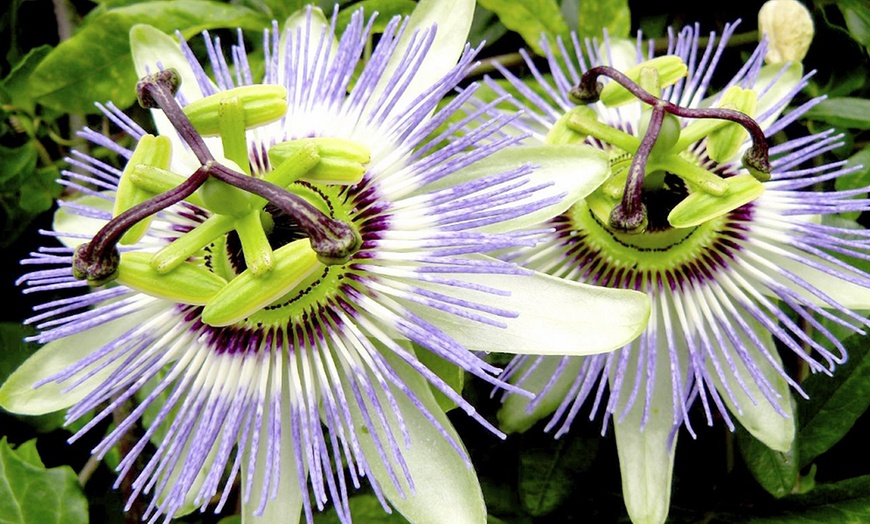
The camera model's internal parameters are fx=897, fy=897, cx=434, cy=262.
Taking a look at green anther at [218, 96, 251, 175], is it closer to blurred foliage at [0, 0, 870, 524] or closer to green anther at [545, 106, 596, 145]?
green anther at [545, 106, 596, 145]

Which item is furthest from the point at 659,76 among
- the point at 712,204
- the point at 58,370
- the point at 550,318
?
the point at 58,370

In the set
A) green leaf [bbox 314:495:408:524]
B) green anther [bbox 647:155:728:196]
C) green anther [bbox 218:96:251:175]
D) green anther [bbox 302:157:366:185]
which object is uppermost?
green anther [bbox 218:96:251:175]

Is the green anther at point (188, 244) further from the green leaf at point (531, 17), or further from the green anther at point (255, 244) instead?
the green leaf at point (531, 17)

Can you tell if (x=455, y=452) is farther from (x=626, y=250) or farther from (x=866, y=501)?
(x=866, y=501)

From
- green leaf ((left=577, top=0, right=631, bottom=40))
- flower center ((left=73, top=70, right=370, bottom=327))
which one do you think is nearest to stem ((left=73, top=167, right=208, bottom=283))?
flower center ((left=73, top=70, right=370, bottom=327))

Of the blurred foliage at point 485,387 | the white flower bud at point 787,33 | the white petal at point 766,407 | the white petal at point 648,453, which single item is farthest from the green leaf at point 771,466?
the white flower bud at point 787,33

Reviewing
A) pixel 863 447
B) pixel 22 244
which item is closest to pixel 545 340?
pixel 863 447

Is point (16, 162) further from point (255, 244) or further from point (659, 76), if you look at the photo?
point (659, 76)
